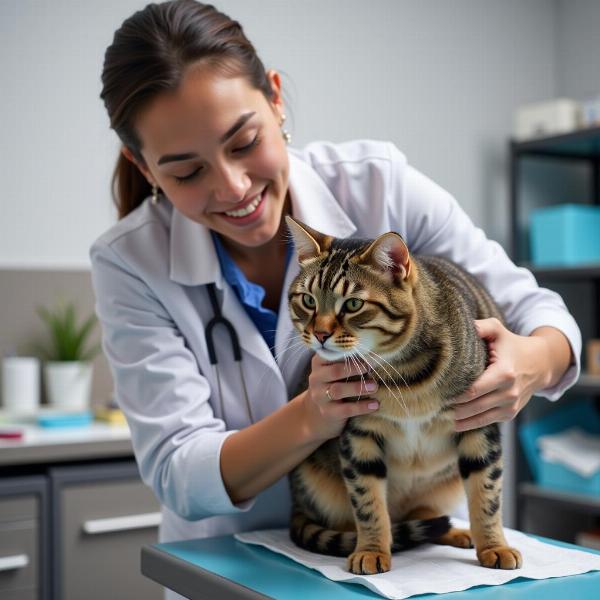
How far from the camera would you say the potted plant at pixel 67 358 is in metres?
2.59

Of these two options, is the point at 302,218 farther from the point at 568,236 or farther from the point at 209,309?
the point at 568,236

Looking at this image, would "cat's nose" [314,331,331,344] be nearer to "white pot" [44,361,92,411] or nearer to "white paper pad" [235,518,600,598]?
"white paper pad" [235,518,600,598]

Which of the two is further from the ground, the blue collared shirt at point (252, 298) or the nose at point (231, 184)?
the nose at point (231, 184)

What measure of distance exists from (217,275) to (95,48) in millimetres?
1820

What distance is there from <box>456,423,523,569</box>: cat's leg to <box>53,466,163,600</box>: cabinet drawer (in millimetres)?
1282

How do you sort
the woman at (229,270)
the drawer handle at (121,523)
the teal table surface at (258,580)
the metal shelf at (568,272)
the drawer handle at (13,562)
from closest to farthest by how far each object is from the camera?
the teal table surface at (258,580), the woman at (229,270), the drawer handle at (13,562), the drawer handle at (121,523), the metal shelf at (568,272)

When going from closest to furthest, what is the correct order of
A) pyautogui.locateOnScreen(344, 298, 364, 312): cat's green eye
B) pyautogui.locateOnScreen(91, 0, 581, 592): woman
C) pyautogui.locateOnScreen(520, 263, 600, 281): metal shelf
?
pyautogui.locateOnScreen(344, 298, 364, 312): cat's green eye
pyautogui.locateOnScreen(91, 0, 581, 592): woman
pyautogui.locateOnScreen(520, 263, 600, 281): metal shelf

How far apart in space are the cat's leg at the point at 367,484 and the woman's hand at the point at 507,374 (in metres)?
0.12

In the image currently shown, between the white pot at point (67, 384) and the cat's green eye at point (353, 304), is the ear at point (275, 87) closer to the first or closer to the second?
the cat's green eye at point (353, 304)

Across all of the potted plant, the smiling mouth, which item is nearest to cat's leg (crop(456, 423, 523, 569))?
the smiling mouth

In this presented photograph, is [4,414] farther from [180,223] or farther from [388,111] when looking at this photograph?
[388,111]

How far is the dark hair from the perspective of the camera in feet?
3.76

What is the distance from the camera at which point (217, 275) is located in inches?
51.1

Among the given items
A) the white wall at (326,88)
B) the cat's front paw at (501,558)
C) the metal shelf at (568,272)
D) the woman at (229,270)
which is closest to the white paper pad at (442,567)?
the cat's front paw at (501,558)
